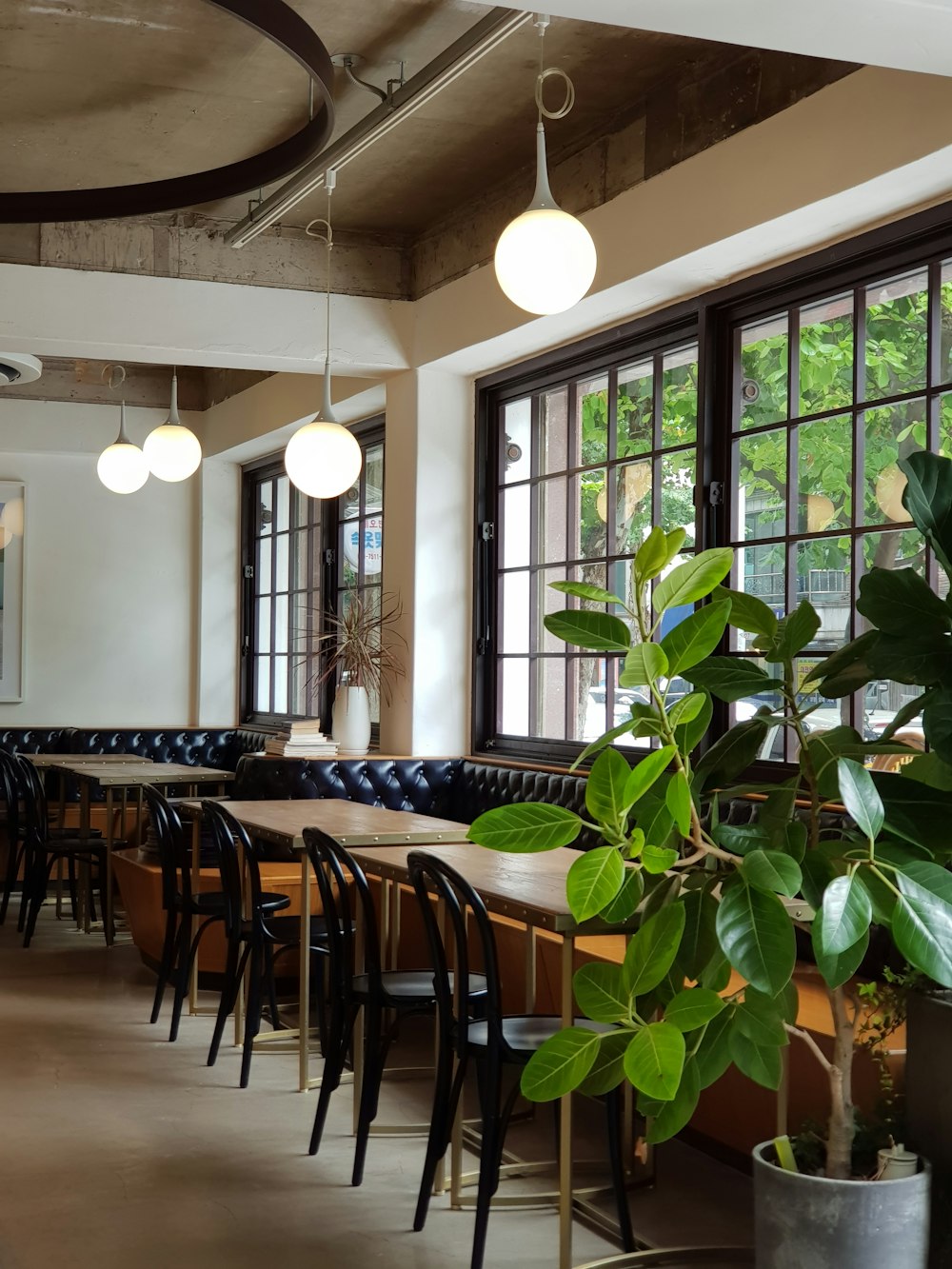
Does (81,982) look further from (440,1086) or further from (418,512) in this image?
(440,1086)

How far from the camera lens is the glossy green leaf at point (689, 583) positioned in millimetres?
2439

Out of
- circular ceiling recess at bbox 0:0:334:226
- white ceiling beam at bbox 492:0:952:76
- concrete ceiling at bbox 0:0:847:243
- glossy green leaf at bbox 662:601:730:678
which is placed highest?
concrete ceiling at bbox 0:0:847:243

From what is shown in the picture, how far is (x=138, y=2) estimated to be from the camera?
465 centimetres

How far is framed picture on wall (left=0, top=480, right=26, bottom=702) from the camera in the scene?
9812 mm

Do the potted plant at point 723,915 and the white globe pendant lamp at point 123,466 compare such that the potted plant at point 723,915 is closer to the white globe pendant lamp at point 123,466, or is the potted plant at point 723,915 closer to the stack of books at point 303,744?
the stack of books at point 303,744

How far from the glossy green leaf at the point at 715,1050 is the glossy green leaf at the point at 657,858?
1.01ft

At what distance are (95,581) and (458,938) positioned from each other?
24.2ft

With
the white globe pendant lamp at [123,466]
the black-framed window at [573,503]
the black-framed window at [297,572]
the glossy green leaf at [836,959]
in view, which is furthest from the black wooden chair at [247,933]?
the black-framed window at [297,572]

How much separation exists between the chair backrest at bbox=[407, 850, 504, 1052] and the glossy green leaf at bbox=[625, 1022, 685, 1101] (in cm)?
81

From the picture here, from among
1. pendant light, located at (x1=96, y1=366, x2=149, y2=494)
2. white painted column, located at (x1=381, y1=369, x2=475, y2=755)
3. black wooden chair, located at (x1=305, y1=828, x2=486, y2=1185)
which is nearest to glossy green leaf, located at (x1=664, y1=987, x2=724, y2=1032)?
black wooden chair, located at (x1=305, y1=828, x2=486, y2=1185)

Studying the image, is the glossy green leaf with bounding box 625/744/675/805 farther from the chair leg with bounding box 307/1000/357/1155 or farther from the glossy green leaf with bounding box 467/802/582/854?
the chair leg with bounding box 307/1000/357/1155

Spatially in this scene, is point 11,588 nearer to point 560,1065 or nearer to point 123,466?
point 123,466

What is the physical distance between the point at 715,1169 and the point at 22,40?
14.3 ft

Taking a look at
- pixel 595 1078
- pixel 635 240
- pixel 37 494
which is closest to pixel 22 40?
pixel 635 240
